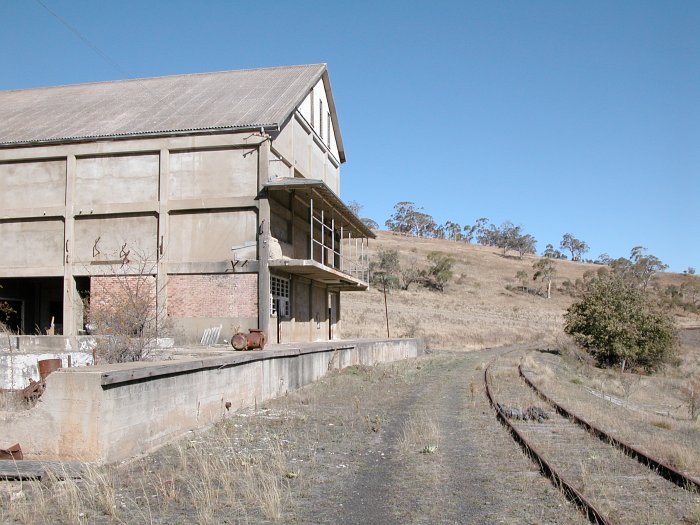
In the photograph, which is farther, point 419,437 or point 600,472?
point 419,437

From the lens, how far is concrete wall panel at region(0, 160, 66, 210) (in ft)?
84.4

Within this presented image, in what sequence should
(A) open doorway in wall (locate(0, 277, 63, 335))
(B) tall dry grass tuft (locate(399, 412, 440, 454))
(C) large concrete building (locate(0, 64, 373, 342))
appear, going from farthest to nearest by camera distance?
(A) open doorway in wall (locate(0, 277, 63, 335)) → (C) large concrete building (locate(0, 64, 373, 342)) → (B) tall dry grass tuft (locate(399, 412, 440, 454))

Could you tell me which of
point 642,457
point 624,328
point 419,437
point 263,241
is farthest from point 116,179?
point 624,328

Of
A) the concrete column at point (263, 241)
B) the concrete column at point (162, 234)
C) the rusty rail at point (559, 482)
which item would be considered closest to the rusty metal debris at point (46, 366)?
the rusty rail at point (559, 482)

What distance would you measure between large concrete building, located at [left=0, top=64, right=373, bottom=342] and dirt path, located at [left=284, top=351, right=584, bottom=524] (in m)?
11.5

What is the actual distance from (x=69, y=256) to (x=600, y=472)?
21.5m

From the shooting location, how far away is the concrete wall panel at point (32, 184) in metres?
25.7

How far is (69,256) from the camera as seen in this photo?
25.3 m

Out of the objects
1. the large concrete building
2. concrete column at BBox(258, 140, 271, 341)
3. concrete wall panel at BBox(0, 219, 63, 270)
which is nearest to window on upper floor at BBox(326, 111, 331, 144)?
the large concrete building

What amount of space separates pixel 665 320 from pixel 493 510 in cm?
3013

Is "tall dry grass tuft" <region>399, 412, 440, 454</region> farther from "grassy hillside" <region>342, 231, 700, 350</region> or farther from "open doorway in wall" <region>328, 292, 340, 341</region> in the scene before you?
Result: "grassy hillside" <region>342, 231, 700, 350</region>

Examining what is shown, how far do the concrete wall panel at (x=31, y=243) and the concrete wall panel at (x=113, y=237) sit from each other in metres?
0.88

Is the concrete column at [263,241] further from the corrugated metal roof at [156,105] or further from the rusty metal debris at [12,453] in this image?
the rusty metal debris at [12,453]

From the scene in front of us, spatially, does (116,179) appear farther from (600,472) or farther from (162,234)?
(600,472)
